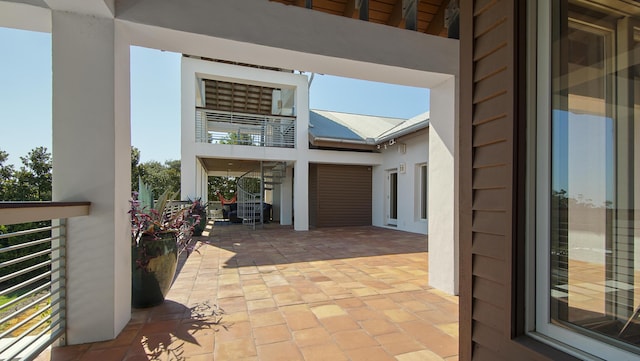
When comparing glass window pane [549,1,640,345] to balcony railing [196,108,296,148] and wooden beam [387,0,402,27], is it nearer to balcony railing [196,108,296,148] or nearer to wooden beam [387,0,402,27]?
wooden beam [387,0,402,27]

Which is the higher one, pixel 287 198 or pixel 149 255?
pixel 287 198

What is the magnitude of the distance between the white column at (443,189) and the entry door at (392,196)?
7.06 metres

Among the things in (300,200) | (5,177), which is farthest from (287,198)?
(5,177)

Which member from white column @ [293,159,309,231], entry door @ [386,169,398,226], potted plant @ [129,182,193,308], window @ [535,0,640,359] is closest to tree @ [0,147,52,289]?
white column @ [293,159,309,231]

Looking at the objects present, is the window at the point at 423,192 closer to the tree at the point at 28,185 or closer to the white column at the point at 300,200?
the white column at the point at 300,200

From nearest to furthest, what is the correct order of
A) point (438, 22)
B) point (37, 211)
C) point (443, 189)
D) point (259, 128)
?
1. point (37, 211)
2. point (443, 189)
3. point (438, 22)
4. point (259, 128)

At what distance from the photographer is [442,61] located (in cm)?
360

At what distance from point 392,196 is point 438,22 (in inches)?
292

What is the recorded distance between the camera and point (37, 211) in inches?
77.4

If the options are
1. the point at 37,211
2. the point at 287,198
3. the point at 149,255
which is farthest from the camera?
the point at 287,198

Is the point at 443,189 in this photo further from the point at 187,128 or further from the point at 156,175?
the point at 156,175

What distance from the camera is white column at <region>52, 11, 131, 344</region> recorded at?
2.46m

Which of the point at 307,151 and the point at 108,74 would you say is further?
the point at 307,151

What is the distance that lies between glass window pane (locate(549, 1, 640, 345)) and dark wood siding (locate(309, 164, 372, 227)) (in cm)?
983
